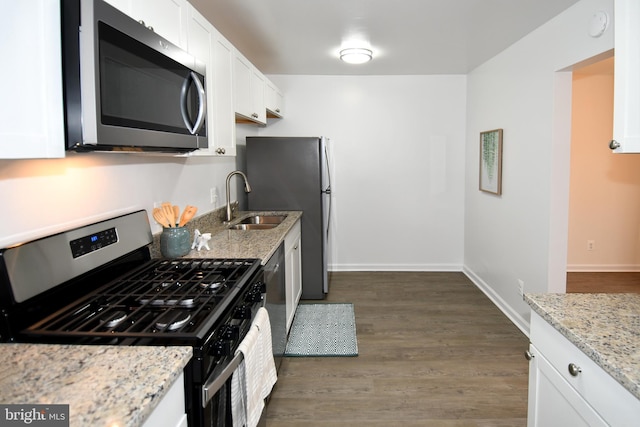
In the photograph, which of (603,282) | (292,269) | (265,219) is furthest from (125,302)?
(603,282)

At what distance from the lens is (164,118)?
1.67 metres

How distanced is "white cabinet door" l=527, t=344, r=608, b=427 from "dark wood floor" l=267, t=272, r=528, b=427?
35.4 inches

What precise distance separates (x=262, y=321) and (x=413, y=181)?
3773 mm

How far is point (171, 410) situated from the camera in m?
1.08

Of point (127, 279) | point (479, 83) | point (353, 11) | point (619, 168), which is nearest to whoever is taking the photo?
point (127, 279)

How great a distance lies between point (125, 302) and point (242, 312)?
42cm

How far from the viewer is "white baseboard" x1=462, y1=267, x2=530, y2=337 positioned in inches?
138

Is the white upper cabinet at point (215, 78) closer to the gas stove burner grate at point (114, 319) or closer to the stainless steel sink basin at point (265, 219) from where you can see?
the gas stove burner grate at point (114, 319)

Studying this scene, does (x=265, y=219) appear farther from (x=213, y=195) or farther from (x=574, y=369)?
(x=574, y=369)

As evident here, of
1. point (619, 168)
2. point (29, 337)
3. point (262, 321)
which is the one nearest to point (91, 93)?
point (29, 337)

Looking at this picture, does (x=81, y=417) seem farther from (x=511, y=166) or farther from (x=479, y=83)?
(x=479, y=83)

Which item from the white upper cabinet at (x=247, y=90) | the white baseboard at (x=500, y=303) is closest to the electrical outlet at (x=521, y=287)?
the white baseboard at (x=500, y=303)

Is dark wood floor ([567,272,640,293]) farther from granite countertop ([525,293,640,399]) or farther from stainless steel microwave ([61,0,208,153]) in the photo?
stainless steel microwave ([61,0,208,153])

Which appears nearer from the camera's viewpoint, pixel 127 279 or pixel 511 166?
pixel 127 279
